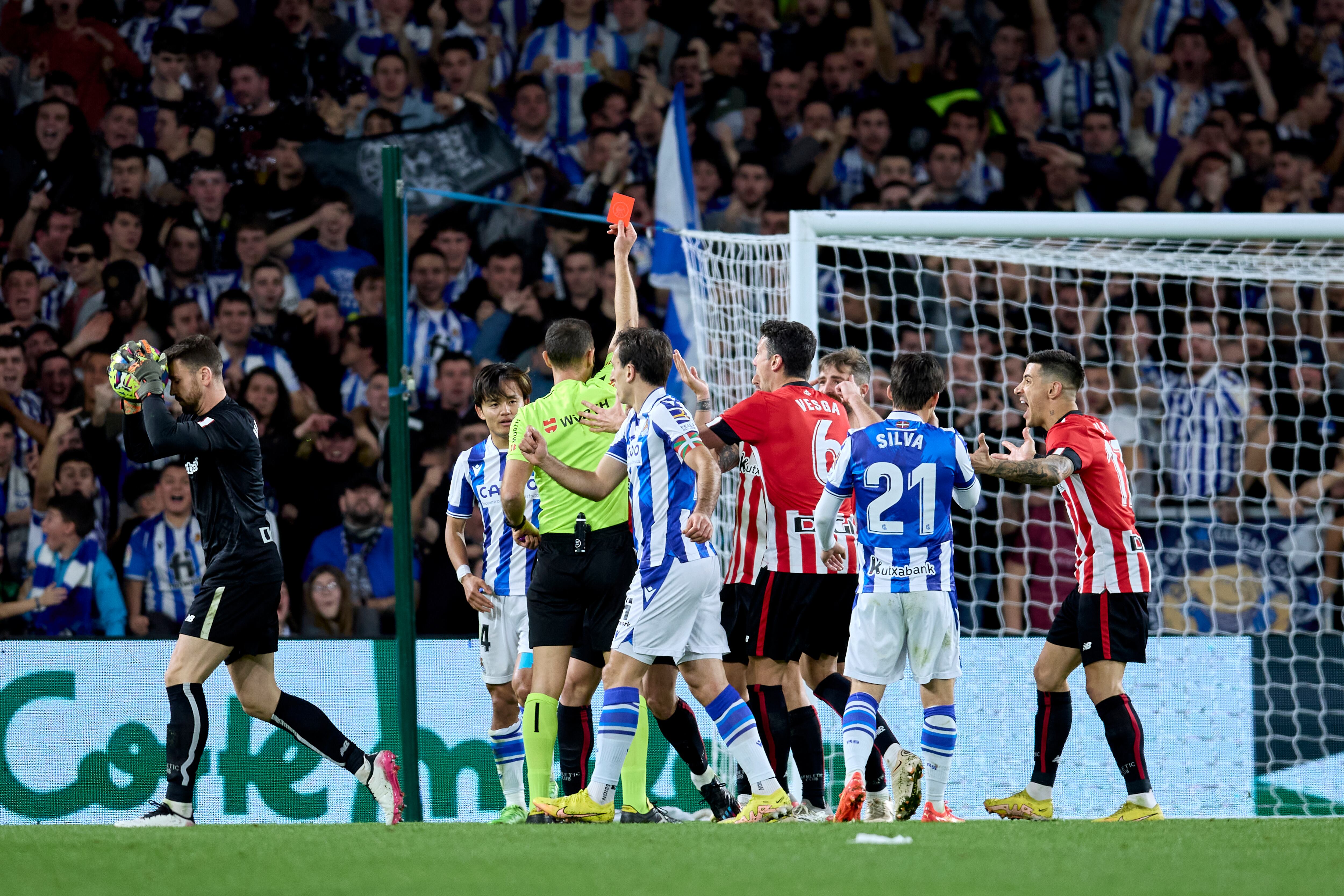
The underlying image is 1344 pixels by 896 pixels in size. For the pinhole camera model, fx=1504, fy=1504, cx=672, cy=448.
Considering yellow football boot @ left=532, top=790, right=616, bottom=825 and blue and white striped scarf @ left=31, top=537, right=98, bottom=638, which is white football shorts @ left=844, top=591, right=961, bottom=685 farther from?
blue and white striped scarf @ left=31, top=537, right=98, bottom=638

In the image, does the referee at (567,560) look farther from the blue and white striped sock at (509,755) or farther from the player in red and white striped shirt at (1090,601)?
the player in red and white striped shirt at (1090,601)

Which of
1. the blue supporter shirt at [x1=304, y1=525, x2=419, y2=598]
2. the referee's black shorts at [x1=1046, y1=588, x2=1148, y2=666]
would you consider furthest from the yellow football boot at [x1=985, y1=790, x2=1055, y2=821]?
the blue supporter shirt at [x1=304, y1=525, x2=419, y2=598]

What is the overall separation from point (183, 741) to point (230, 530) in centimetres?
87

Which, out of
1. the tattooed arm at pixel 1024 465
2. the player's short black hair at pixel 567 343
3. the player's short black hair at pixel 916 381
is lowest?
the tattooed arm at pixel 1024 465

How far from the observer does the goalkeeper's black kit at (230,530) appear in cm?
609

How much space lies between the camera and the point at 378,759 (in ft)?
21.0

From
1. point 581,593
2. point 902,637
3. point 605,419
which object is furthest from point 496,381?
point 902,637

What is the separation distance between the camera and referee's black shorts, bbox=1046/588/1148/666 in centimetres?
673

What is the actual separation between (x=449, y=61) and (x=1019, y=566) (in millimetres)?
6054

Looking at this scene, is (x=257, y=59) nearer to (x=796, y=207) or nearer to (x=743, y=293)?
(x=796, y=207)

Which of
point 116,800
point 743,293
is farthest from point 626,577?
point 116,800

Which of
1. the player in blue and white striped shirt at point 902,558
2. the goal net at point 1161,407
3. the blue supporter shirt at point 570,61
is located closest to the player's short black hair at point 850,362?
the goal net at point 1161,407

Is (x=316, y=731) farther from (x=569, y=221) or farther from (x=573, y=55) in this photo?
(x=573, y=55)

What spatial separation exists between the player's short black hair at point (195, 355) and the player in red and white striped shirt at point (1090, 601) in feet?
11.4
